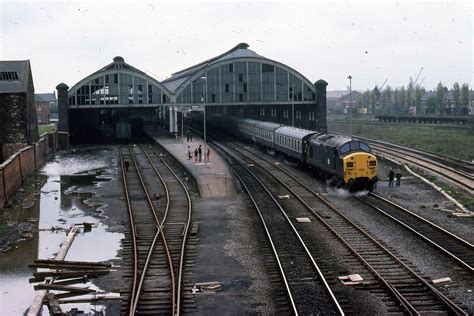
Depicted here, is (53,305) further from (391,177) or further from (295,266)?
(391,177)

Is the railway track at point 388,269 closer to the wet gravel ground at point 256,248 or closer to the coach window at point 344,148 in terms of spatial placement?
the wet gravel ground at point 256,248

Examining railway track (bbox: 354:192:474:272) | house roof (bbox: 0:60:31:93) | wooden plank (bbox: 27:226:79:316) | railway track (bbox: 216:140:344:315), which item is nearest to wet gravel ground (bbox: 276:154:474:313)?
railway track (bbox: 354:192:474:272)

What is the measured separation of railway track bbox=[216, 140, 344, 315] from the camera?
14.7 metres

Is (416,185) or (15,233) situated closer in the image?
(15,233)

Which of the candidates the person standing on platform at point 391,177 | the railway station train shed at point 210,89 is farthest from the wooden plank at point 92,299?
the railway station train shed at point 210,89

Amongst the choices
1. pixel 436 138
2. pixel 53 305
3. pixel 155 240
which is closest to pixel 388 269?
pixel 155 240

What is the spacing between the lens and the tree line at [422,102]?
132875 millimetres

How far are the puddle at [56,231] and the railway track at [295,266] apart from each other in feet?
16.5

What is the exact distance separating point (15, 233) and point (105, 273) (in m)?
7.91

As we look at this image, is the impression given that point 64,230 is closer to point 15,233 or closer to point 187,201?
point 15,233

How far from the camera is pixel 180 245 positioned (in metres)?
21.5

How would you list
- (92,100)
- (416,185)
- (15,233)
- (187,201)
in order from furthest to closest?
1. (92,100)
2. (416,185)
3. (187,201)
4. (15,233)

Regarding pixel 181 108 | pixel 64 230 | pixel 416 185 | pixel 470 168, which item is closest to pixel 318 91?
pixel 181 108

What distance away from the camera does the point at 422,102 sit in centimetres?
16750
